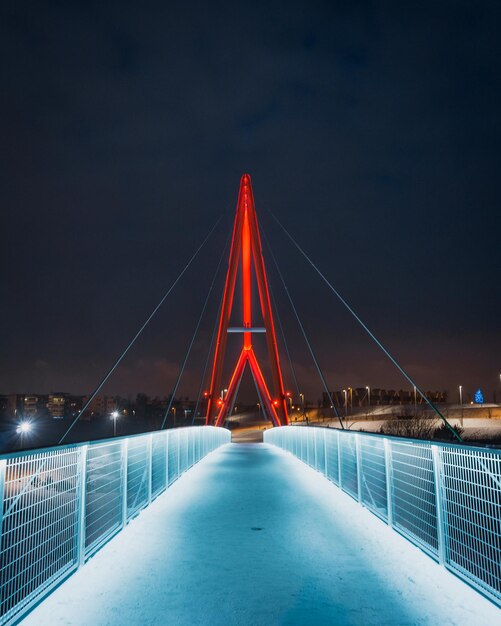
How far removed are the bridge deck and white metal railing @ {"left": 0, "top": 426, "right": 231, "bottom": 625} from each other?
13 cm

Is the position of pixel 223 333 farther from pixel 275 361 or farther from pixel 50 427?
pixel 50 427

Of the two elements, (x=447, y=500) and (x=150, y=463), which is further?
(x=150, y=463)

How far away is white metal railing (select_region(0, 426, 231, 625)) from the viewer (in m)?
3.14

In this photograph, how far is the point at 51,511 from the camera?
12.3ft

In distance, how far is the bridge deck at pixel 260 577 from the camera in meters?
3.12

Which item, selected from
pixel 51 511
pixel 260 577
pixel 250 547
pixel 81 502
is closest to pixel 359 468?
pixel 250 547

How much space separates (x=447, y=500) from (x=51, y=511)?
294 cm

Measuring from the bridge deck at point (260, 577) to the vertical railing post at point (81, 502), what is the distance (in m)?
0.14

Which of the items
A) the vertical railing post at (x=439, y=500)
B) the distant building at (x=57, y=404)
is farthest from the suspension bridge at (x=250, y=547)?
the distant building at (x=57, y=404)

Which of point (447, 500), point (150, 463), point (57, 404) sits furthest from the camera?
point (57, 404)

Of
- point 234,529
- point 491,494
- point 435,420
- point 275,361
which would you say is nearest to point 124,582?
point 234,529

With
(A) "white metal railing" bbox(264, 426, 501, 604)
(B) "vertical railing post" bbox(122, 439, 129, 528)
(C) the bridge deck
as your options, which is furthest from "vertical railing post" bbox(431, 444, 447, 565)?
(B) "vertical railing post" bbox(122, 439, 129, 528)

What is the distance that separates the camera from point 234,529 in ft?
17.7

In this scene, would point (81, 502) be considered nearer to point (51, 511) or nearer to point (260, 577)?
point (51, 511)
